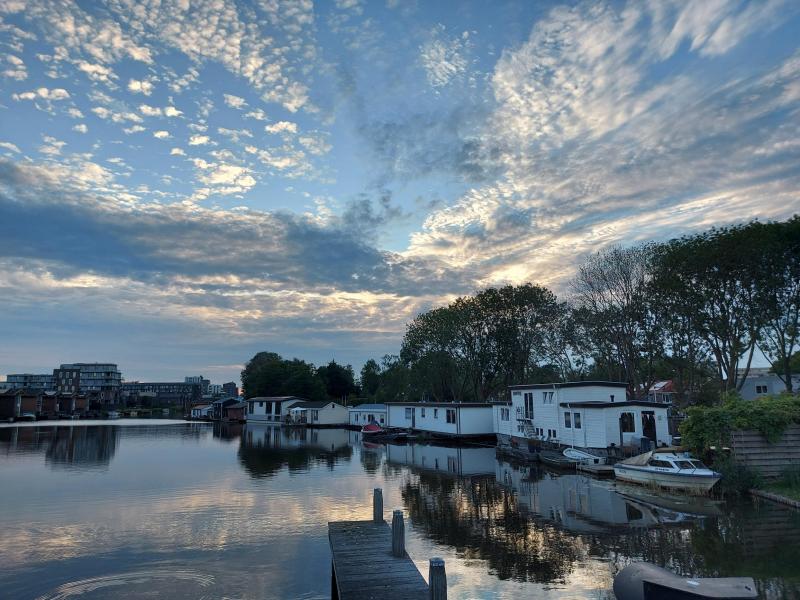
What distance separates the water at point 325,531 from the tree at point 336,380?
322ft

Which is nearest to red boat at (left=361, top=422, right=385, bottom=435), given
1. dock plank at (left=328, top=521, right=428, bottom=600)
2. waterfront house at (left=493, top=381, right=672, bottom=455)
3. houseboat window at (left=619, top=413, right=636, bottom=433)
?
waterfront house at (left=493, top=381, right=672, bottom=455)

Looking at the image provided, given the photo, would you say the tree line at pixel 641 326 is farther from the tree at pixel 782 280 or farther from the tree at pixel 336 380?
the tree at pixel 336 380

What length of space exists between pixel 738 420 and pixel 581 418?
1475cm

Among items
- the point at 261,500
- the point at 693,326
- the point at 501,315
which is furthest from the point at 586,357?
the point at 261,500

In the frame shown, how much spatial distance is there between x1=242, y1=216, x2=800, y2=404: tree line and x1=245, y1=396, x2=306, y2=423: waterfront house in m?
23.9

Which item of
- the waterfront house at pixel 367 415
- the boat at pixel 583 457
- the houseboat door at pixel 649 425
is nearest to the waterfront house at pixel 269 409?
the waterfront house at pixel 367 415

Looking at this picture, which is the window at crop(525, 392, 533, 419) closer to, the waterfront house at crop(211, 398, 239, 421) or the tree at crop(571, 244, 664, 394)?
the tree at crop(571, 244, 664, 394)

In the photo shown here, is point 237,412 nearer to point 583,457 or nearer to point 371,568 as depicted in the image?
point 583,457

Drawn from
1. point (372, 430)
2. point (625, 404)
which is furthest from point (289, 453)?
point (625, 404)

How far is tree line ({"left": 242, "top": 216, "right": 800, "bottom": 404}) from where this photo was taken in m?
43.3

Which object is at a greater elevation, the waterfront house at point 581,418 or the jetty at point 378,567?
the waterfront house at point 581,418

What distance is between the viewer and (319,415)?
315 feet

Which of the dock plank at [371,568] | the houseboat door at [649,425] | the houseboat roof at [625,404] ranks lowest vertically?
the dock plank at [371,568]

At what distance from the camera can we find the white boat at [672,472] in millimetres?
26297
